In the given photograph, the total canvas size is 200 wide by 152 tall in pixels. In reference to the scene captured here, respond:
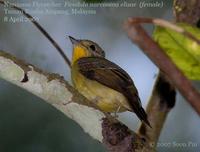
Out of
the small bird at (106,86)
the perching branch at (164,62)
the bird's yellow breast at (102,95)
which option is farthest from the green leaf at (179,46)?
the bird's yellow breast at (102,95)

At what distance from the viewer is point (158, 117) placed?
39.0 inches

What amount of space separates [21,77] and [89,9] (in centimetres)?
60

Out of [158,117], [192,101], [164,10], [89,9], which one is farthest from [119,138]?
[164,10]

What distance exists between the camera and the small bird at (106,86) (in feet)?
4.74

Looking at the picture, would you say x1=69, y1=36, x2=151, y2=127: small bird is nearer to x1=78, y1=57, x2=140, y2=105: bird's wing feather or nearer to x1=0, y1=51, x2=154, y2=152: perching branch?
x1=78, y1=57, x2=140, y2=105: bird's wing feather

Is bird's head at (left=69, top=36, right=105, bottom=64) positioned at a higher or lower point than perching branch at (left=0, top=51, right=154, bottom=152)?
lower

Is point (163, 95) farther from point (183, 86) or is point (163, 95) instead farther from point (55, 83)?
point (183, 86)

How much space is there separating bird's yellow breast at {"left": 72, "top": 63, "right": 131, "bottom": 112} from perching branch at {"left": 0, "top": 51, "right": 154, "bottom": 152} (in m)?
0.36

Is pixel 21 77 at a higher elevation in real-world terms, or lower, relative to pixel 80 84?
higher

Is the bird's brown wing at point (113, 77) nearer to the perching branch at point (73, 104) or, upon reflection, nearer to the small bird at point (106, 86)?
the small bird at point (106, 86)

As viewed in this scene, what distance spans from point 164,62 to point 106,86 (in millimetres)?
1101

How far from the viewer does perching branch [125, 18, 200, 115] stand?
418 mm

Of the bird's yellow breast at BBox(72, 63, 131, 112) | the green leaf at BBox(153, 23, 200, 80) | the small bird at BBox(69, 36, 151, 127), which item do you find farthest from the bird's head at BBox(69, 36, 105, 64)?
the green leaf at BBox(153, 23, 200, 80)

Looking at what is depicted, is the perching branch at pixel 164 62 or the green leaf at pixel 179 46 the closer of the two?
the perching branch at pixel 164 62
